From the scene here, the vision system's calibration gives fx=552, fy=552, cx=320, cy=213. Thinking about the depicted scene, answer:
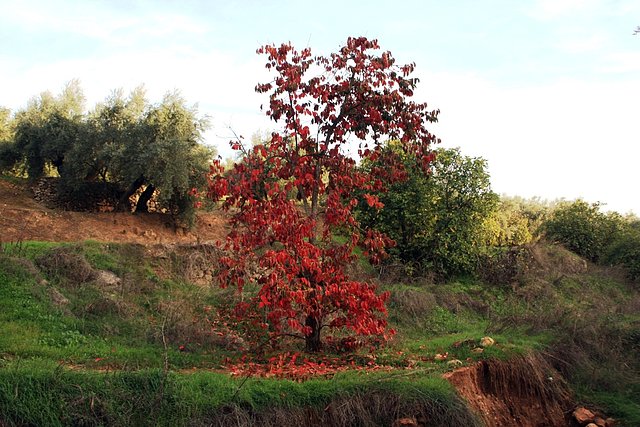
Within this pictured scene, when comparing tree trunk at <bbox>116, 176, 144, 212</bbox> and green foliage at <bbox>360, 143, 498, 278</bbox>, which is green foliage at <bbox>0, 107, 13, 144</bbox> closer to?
tree trunk at <bbox>116, 176, 144, 212</bbox>

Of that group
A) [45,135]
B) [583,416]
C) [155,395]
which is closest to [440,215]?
[583,416]

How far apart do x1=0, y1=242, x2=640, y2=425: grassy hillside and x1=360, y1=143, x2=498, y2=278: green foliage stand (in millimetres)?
1029

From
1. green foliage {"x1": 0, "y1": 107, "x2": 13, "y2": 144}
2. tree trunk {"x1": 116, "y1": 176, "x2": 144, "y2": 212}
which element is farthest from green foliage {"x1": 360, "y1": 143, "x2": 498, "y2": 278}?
green foliage {"x1": 0, "y1": 107, "x2": 13, "y2": 144}

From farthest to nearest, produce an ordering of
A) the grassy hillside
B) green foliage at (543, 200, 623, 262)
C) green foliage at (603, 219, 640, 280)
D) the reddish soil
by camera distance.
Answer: green foliage at (543, 200, 623, 262), green foliage at (603, 219, 640, 280), the reddish soil, the grassy hillside

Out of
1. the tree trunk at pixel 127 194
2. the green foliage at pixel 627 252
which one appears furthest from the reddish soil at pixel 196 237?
the green foliage at pixel 627 252

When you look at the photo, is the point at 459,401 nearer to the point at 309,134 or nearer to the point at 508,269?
the point at 309,134

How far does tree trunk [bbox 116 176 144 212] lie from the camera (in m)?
20.6

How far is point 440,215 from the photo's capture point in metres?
17.3

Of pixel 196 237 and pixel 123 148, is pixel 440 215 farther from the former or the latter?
pixel 123 148

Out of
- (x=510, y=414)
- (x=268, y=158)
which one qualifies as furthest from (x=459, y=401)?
(x=268, y=158)

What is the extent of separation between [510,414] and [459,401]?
81.5 inches

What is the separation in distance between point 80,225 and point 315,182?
11551mm

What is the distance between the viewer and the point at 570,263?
65.7ft

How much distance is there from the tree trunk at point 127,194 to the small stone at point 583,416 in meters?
16.2
